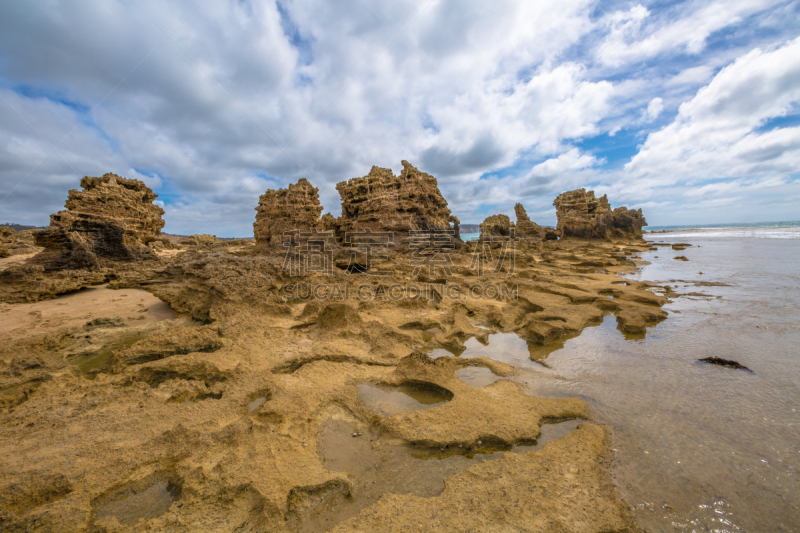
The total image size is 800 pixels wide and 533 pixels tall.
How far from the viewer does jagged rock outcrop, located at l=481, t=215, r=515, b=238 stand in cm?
2384

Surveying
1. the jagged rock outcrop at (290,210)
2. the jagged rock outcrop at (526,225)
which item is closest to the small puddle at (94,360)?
the jagged rock outcrop at (290,210)

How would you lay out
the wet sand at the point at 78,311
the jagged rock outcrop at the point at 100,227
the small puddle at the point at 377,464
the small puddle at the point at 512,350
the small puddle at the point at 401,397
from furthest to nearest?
the jagged rock outcrop at the point at 100,227
the wet sand at the point at 78,311
the small puddle at the point at 512,350
the small puddle at the point at 401,397
the small puddle at the point at 377,464

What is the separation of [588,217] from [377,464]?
116 feet

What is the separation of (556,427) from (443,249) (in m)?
13.6

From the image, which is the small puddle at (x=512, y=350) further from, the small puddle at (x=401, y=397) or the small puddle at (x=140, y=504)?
the small puddle at (x=140, y=504)

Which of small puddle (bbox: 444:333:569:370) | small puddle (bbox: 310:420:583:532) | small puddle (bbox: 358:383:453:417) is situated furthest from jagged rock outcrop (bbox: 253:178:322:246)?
small puddle (bbox: 310:420:583:532)

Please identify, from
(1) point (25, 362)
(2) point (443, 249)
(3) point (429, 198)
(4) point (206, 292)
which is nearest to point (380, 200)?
(3) point (429, 198)

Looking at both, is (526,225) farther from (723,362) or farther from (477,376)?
(477,376)

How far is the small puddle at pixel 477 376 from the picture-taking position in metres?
3.80

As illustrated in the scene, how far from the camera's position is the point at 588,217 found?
30.5 metres

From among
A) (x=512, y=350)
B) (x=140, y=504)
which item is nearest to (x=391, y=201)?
(x=512, y=350)

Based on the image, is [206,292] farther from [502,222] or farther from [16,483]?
[502,222]

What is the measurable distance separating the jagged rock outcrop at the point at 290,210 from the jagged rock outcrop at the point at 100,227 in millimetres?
4634

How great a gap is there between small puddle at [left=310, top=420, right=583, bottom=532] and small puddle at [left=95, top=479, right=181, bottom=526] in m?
0.99
